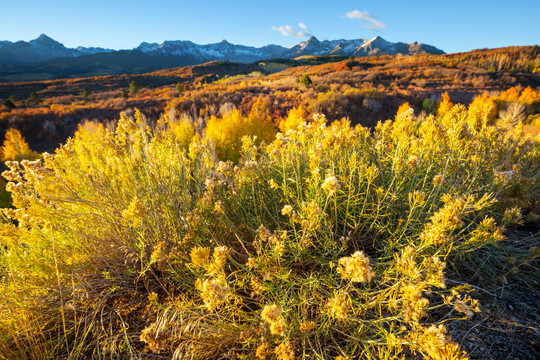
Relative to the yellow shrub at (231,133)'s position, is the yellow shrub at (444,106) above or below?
above

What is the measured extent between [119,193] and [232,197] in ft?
3.64

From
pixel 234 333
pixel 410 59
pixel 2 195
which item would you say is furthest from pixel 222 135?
pixel 410 59

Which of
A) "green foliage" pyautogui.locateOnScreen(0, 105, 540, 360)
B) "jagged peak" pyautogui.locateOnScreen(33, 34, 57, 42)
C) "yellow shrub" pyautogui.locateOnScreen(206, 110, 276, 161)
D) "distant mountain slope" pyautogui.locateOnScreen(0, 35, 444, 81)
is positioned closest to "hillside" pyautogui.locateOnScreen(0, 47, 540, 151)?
"yellow shrub" pyautogui.locateOnScreen(206, 110, 276, 161)

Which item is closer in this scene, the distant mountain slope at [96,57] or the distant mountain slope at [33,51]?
the distant mountain slope at [96,57]

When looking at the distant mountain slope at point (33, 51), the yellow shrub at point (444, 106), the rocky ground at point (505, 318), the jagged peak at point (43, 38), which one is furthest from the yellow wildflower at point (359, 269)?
the jagged peak at point (43, 38)

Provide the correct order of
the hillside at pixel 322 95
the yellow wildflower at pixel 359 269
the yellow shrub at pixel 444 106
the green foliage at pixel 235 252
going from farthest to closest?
the hillside at pixel 322 95
the yellow shrub at pixel 444 106
the green foliage at pixel 235 252
the yellow wildflower at pixel 359 269

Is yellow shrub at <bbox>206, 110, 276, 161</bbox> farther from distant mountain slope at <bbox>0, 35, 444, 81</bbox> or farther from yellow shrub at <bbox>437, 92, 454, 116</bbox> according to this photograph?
distant mountain slope at <bbox>0, 35, 444, 81</bbox>

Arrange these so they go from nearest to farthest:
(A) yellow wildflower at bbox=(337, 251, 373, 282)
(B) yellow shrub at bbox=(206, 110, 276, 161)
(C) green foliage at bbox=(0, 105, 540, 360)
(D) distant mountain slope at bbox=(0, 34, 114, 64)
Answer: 1. (A) yellow wildflower at bbox=(337, 251, 373, 282)
2. (C) green foliage at bbox=(0, 105, 540, 360)
3. (B) yellow shrub at bbox=(206, 110, 276, 161)
4. (D) distant mountain slope at bbox=(0, 34, 114, 64)

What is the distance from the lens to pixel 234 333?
4.97 feet

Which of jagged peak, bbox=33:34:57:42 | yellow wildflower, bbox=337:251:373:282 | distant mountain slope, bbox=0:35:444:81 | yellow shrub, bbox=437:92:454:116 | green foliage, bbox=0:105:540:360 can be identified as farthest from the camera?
jagged peak, bbox=33:34:57:42

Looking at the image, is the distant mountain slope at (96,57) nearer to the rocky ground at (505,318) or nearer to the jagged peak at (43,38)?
the jagged peak at (43,38)

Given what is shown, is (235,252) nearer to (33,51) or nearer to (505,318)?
(505,318)

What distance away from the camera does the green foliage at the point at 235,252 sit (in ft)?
4.64

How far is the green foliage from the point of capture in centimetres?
142
